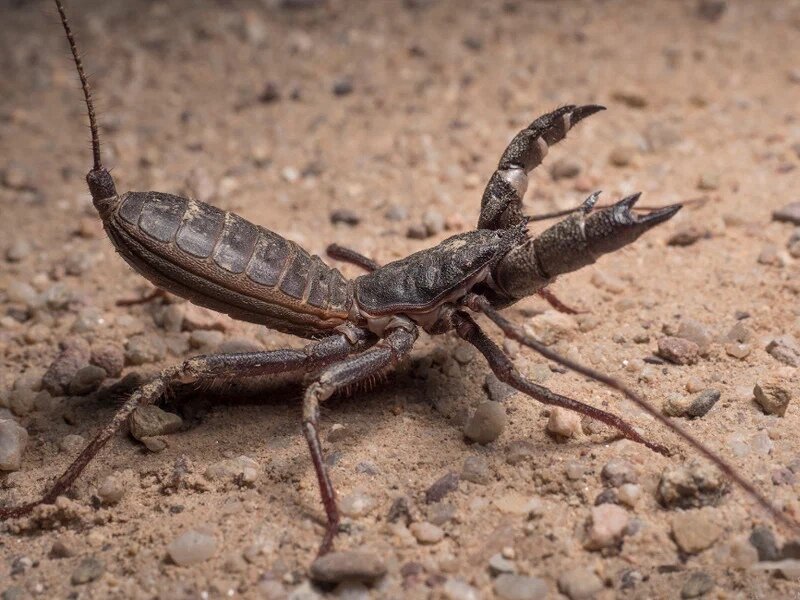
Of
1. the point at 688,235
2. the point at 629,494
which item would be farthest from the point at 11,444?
the point at 688,235

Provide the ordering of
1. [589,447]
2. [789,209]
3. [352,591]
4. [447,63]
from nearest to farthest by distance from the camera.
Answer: [352,591] < [589,447] < [789,209] < [447,63]

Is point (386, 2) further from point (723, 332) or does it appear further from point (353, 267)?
point (723, 332)

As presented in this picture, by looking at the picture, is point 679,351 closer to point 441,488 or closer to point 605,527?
point 605,527

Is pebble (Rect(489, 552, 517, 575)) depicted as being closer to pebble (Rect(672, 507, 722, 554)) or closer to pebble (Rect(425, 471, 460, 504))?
pebble (Rect(425, 471, 460, 504))

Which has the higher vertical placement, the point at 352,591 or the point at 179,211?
the point at 179,211

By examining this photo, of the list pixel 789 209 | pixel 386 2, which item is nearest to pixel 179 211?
pixel 789 209

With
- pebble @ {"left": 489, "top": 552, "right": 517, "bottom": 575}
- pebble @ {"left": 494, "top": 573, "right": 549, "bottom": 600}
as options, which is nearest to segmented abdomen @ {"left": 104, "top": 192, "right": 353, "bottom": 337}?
pebble @ {"left": 489, "top": 552, "right": 517, "bottom": 575}
